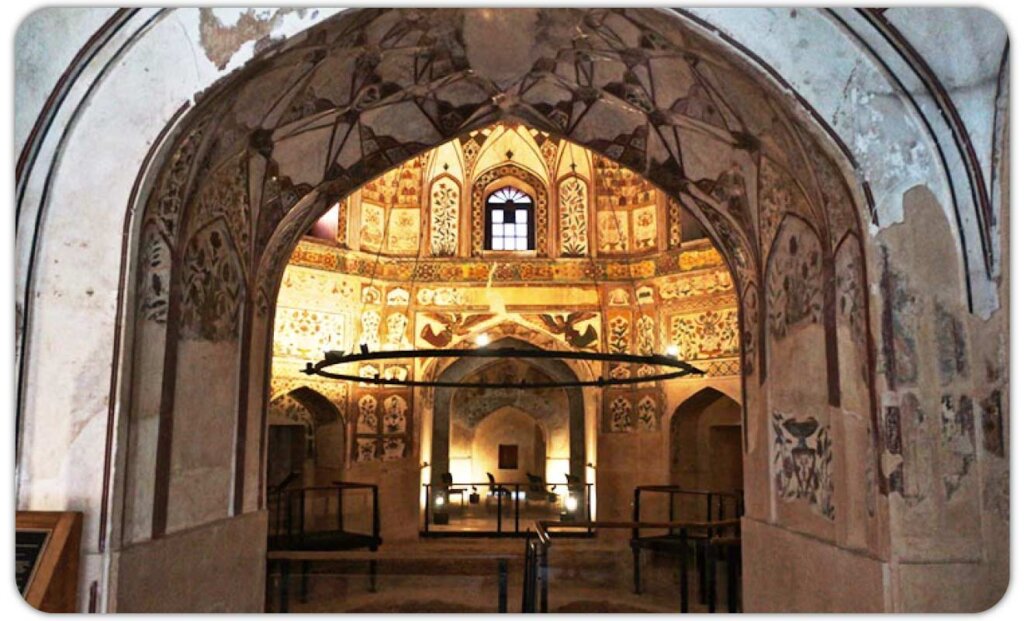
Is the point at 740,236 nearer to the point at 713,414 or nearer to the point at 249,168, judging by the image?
the point at 249,168

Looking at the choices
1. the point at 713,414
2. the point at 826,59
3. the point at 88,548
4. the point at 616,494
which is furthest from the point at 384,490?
the point at 826,59

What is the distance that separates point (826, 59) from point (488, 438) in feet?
49.3

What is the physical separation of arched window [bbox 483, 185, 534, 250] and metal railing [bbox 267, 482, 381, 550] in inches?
167

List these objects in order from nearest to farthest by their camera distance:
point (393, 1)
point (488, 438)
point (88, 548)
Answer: point (393, 1) < point (88, 548) < point (488, 438)

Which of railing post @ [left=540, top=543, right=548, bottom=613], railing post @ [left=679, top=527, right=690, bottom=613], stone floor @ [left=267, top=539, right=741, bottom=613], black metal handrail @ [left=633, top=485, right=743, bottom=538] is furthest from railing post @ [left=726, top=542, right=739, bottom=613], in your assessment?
black metal handrail @ [left=633, top=485, right=743, bottom=538]

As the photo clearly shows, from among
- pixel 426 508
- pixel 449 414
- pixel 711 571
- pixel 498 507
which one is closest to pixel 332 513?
pixel 426 508

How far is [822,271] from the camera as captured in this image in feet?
19.9

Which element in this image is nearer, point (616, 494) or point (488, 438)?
point (616, 494)

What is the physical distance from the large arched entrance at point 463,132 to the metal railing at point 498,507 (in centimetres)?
665

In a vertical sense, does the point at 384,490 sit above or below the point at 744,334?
below

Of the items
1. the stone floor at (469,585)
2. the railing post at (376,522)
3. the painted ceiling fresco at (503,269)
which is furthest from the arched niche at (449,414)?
the stone floor at (469,585)

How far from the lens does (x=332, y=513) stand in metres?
13.7

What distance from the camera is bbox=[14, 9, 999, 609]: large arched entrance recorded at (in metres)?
5.32

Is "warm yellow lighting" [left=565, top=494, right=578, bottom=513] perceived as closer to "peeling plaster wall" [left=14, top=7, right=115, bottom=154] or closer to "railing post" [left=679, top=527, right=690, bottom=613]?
"railing post" [left=679, top=527, right=690, bottom=613]
